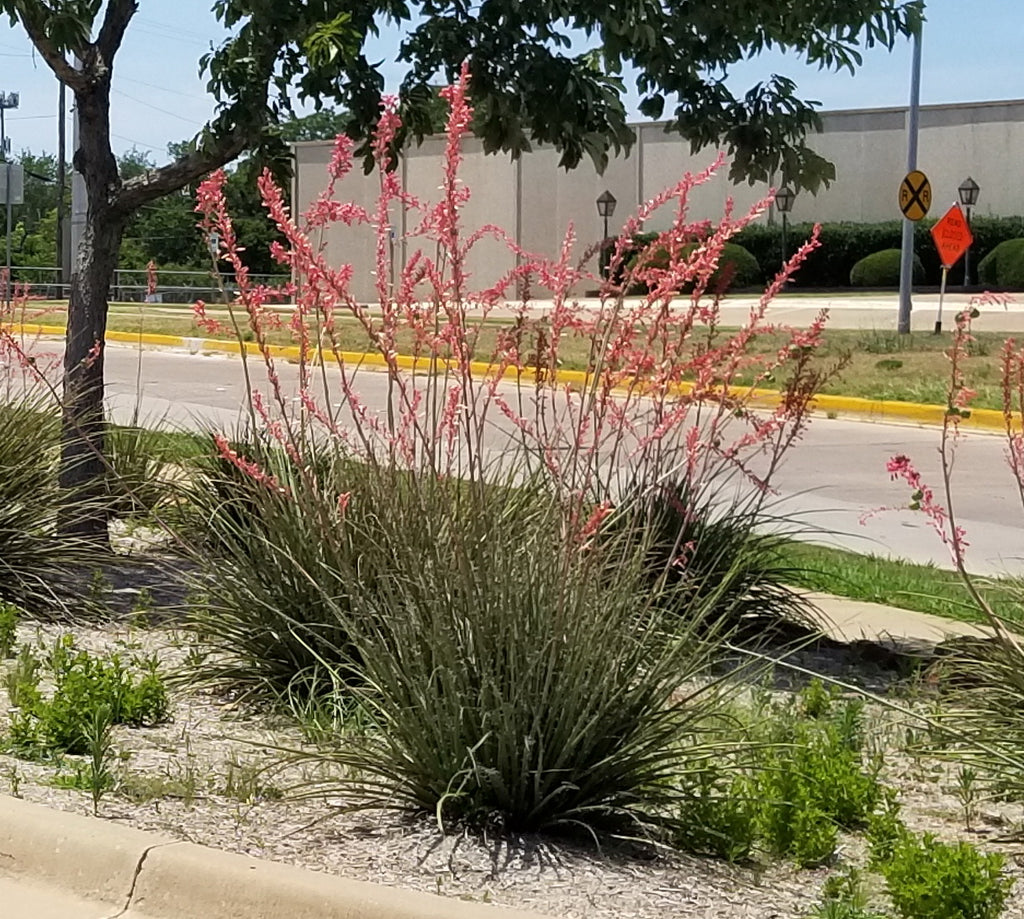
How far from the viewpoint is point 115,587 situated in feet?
25.0

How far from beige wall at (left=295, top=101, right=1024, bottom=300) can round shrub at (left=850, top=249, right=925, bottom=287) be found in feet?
9.46

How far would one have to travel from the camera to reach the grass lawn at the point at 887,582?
7.76m

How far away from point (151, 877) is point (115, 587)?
368 centimetres

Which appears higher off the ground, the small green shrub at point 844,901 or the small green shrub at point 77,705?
the small green shrub at point 77,705

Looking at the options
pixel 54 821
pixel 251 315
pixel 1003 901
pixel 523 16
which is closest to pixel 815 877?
pixel 1003 901

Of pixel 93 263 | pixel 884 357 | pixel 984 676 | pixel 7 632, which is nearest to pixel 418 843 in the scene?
pixel 984 676

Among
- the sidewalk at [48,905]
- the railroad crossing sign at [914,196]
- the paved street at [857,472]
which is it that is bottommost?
the paved street at [857,472]

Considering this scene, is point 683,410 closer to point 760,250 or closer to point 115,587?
point 115,587

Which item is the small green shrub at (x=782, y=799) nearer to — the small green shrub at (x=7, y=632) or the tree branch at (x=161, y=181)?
the small green shrub at (x=7, y=632)

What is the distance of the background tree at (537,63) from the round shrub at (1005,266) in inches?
1679

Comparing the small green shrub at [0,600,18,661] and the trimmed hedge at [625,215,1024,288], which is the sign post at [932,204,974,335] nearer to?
the small green shrub at [0,600,18,661]

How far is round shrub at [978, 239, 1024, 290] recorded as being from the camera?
158ft

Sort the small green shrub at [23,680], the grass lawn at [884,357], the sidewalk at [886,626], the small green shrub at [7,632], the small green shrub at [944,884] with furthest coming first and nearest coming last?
the grass lawn at [884,357] → the sidewalk at [886,626] → the small green shrub at [7,632] → the small green shrub at [23,680] → the small green shrub at [944,884]

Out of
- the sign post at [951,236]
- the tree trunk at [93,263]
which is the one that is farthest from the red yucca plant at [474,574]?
the sign post at [951,236]
